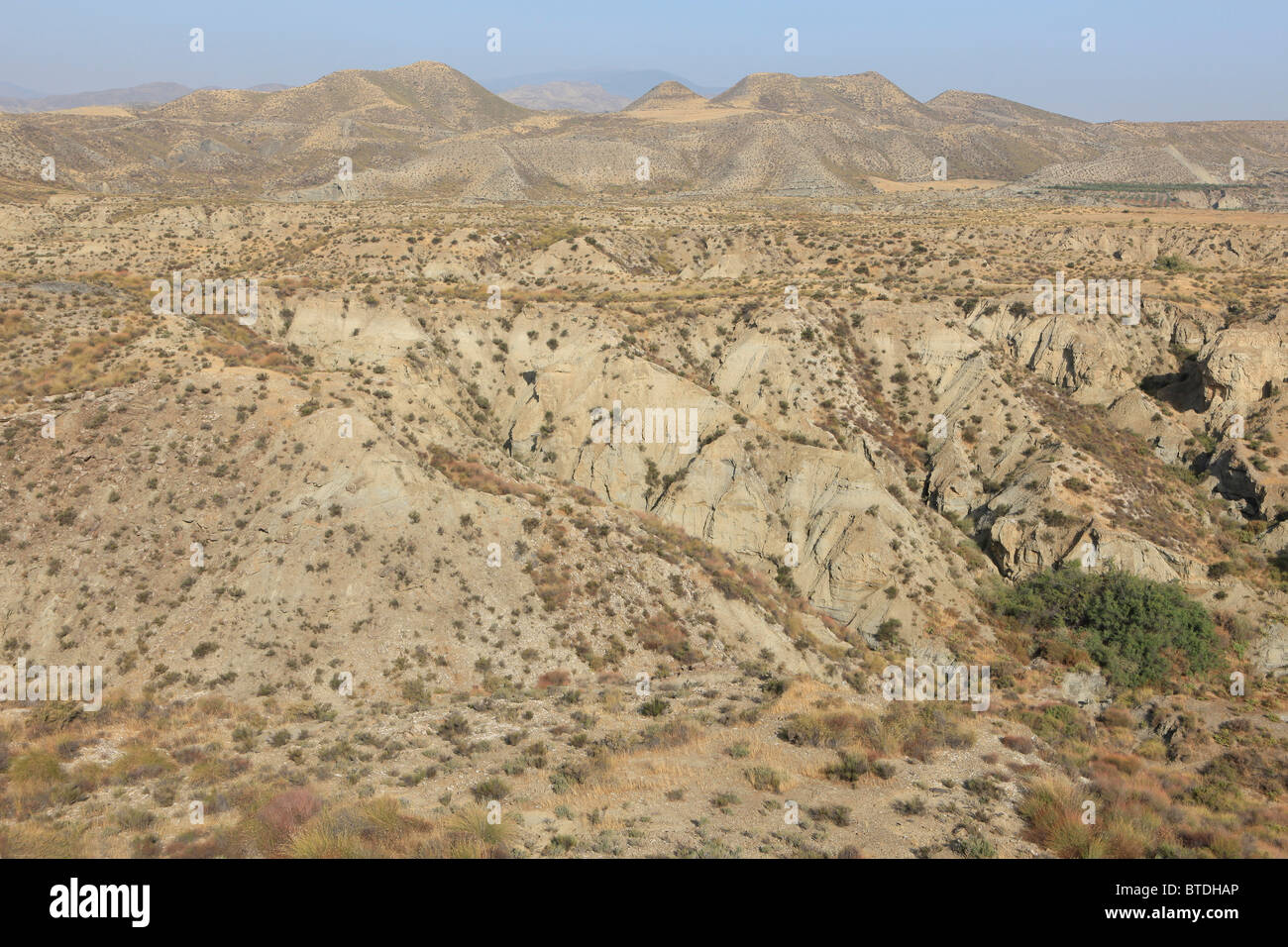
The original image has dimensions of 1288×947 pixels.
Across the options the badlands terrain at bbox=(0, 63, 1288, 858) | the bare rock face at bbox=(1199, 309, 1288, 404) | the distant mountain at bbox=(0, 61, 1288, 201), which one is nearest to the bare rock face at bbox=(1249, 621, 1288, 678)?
the badlands terrain at bbox=(0, 63, 1288, 858)

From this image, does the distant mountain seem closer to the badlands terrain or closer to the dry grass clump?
the badlands terrain

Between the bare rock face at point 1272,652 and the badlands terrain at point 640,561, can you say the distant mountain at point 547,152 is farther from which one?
the bare rock face at point 1272,652

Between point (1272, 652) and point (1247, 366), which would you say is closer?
point (1272, 652)

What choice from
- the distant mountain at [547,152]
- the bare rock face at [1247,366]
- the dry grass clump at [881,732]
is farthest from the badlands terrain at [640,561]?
the distant mountain at [547,152]

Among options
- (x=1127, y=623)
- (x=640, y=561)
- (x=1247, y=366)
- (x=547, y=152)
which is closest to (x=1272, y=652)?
(x=1127, y=623)

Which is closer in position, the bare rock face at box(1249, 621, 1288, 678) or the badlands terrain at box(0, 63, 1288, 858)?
the badlands terrain at box(0, 63, 1288, 858)

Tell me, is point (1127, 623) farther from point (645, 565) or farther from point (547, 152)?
point (547, 152)

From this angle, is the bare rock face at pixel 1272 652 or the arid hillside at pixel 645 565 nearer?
the arid hillside at pixel 645 565
